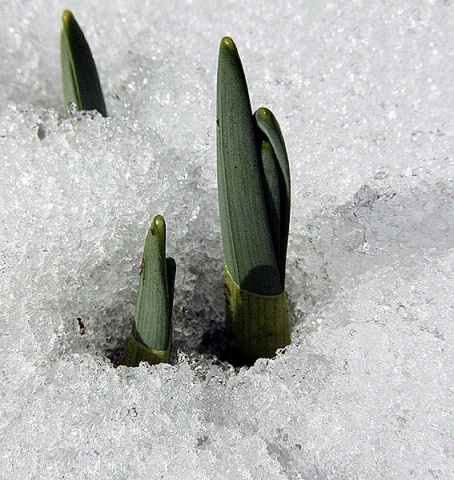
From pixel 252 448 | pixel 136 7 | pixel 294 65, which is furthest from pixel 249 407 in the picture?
pixel 136 7

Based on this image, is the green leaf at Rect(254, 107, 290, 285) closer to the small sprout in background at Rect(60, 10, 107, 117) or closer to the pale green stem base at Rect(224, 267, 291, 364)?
the pale green stem base at Rect(224, 267, 291, 364)

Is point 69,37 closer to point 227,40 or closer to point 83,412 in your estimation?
point 227,40

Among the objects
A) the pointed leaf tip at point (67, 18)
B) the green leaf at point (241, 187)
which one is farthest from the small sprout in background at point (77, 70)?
the green leaf at point (241, 187)

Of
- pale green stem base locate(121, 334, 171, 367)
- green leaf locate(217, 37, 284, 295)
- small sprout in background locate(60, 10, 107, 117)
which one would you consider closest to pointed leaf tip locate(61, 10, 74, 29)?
small sprout in background locate(60, 10, 107, 117)

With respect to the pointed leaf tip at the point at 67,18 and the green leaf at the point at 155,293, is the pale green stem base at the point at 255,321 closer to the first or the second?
the green leaf at the point at 155,293

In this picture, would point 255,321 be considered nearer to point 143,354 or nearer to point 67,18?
point 143,354

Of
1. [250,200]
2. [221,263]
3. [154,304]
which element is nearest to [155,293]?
[154,304]
